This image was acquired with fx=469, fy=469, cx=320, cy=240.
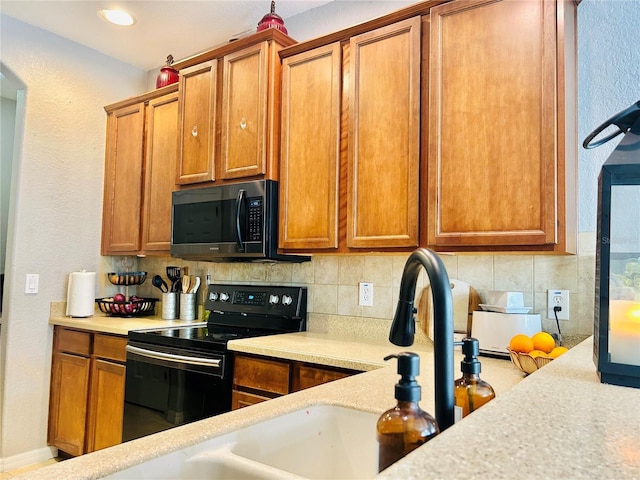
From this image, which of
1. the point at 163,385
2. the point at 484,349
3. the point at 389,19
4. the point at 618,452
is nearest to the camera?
the point at 618,452

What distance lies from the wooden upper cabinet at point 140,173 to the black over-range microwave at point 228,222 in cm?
30

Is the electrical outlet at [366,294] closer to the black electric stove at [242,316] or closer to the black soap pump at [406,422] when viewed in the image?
the black electric stove at [242,316]

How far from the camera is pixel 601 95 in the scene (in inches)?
76.7

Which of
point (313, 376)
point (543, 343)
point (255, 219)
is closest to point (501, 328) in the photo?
point (543, 343)

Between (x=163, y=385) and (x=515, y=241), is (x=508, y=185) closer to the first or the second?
(x=515, y=241)

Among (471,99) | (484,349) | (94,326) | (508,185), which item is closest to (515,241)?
(508,185)

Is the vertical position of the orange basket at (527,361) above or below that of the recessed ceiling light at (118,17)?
below

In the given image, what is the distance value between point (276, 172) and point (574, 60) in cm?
146

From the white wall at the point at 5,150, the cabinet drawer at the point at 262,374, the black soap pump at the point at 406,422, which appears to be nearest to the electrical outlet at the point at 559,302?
the cabinet drawer at the point at 262,374

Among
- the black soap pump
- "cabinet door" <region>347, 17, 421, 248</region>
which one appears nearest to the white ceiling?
"cabinet door" <region>347, 17, 421, 248</region>

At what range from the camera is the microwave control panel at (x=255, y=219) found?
96.3 inches

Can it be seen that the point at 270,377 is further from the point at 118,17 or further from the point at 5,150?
the point at 5,150

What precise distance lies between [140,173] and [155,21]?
101 centimetres

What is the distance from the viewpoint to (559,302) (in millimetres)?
1968
